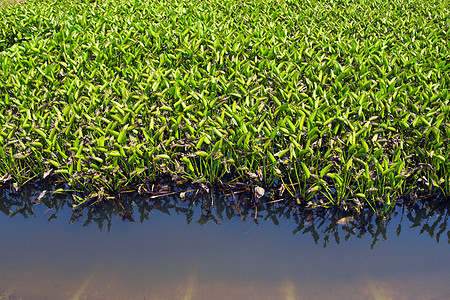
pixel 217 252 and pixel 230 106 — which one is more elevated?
pixel 230 106

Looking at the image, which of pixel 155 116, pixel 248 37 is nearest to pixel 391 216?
pixel 155 116

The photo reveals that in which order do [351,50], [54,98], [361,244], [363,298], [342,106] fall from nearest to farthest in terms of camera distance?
[363,298], [361,244], [342,106], [54,98], [351,50]

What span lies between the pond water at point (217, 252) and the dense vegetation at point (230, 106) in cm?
23

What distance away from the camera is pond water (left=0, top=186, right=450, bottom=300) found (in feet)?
8.45

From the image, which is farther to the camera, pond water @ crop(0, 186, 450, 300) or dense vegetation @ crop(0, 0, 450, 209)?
dense vegetation @ crop(0, 0, 450, 209)

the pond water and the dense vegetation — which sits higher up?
the dense vegetation

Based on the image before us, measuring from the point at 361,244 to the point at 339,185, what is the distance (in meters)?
0.43

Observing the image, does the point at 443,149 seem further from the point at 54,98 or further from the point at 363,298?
Result: the point at 54,98

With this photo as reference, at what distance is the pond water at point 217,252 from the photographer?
2.58 meters

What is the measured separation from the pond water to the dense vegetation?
0.76 feet

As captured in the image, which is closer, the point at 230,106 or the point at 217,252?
the point at 217,252

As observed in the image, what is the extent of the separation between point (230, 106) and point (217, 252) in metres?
1.52

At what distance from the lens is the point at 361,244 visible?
2.88 metres

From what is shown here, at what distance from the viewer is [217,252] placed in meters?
2.83
